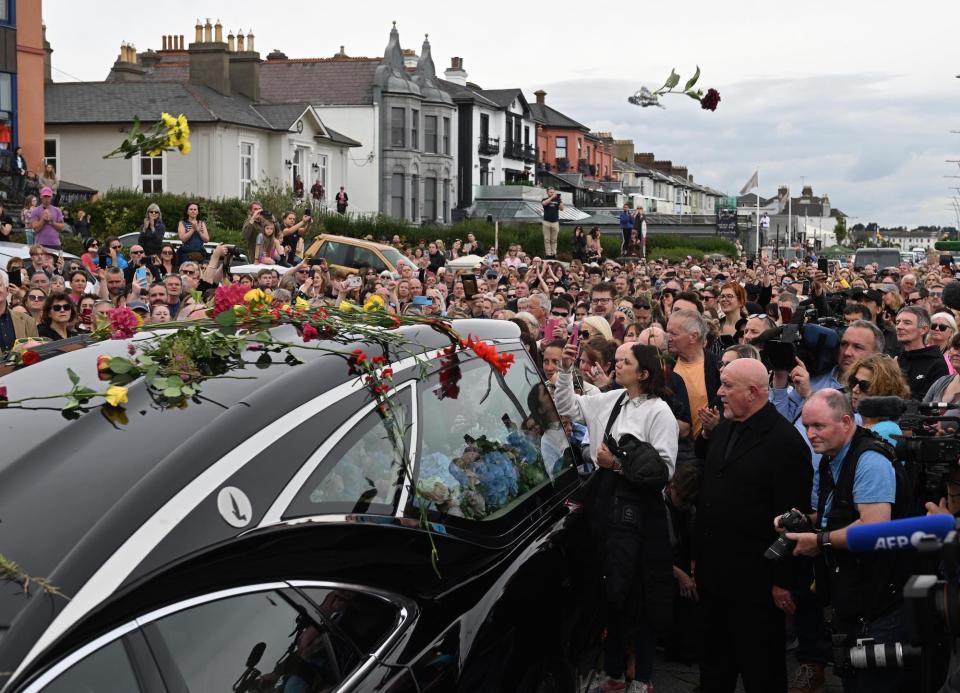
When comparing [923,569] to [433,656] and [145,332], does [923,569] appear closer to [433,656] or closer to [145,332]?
[433,656]

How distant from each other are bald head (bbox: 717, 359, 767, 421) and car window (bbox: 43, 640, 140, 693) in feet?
13.6

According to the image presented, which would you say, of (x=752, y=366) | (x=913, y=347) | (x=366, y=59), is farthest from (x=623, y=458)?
(x=366, y=59)

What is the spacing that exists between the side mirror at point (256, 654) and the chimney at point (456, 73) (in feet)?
251

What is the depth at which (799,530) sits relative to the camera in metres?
5.20

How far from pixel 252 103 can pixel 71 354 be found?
50.4 m

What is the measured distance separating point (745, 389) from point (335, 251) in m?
19.4

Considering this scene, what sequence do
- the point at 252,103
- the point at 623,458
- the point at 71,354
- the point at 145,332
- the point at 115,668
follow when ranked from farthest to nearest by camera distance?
the point at 252,103 < the point at 623,458 < the point at 145,332 < the point at 71,354 < the point at 115,668

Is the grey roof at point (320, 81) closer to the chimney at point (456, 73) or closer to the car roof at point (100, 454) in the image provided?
the chimney at point (456, 73)

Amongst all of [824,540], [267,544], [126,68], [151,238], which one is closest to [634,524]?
[824,540]

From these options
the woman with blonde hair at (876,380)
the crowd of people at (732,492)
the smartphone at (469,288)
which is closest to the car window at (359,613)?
the crowd of people at (732,492)

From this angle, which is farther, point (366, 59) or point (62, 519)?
point (366, 59)

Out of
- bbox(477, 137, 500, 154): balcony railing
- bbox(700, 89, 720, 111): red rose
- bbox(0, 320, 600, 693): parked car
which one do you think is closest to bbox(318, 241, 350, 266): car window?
bbox(700, 89, 720, 111): red rose

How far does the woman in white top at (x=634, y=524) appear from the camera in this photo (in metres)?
5.66

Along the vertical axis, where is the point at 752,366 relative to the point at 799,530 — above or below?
above
